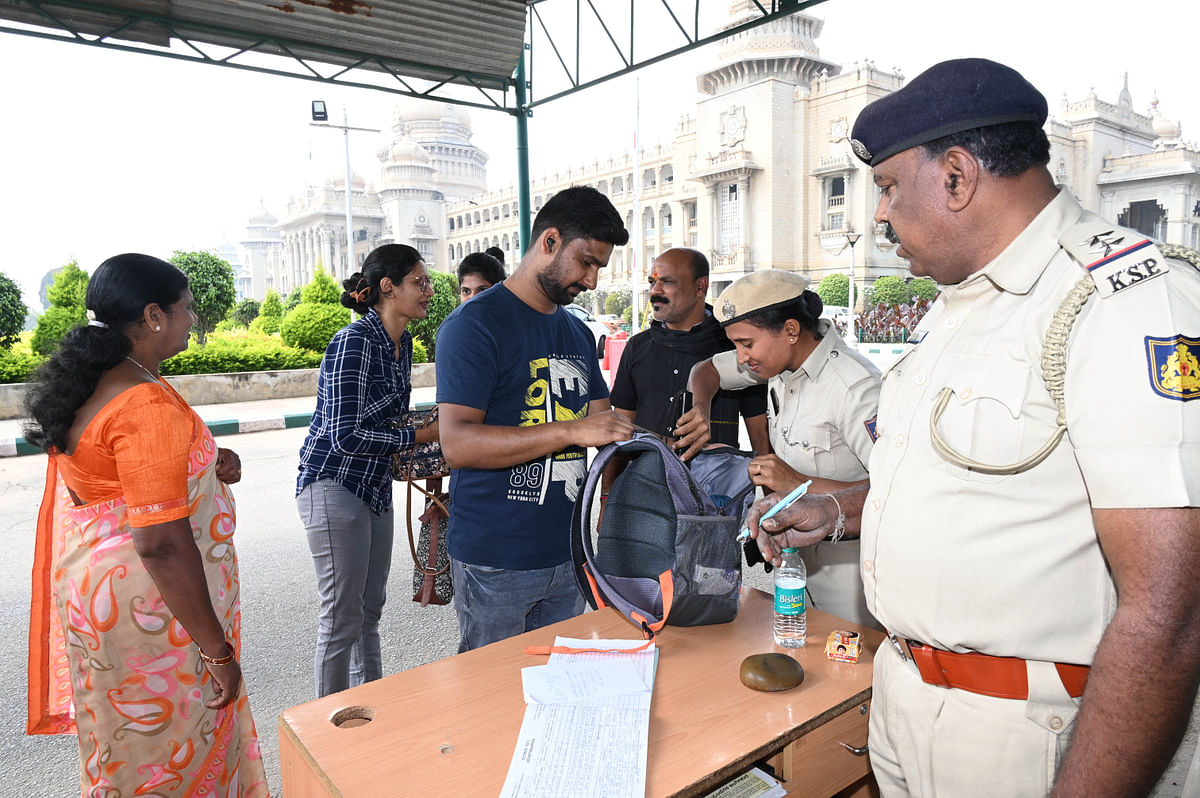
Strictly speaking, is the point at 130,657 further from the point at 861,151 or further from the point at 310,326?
the point at 310,326

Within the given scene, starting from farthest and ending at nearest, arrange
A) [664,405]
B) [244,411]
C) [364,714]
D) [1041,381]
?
[244,411], [664,405], [364,714], [1041,381]

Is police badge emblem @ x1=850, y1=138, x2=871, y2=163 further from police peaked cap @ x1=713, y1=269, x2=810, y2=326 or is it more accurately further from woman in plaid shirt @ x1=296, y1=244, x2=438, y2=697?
woman in plaid shirt @ x1=296, y1=244, x2=438, y2=697

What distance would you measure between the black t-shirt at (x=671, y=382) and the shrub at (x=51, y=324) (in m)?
12.5

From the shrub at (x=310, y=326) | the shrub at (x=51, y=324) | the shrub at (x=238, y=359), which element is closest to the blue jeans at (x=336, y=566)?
the shrub at (x=238, y=359)

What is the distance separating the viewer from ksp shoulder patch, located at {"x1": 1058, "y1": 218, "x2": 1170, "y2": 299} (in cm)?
94

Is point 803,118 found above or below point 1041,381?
above

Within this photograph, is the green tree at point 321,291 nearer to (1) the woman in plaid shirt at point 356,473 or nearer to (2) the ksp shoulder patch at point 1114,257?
(1) the woman in plaid shirt at point 356,473

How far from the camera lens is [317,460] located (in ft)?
8.75

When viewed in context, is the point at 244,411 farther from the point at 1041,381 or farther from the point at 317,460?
the point at 1041,381

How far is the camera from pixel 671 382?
11.0ft

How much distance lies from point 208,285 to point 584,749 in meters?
16.5

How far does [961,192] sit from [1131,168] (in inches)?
2031

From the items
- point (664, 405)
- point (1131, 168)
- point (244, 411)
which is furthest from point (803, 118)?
point (664, 405)

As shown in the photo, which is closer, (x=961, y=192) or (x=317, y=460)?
(x=961, y=192)
